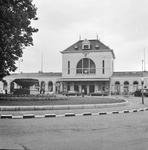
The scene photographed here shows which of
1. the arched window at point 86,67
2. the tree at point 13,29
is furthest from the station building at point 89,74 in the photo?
the tree at point 13,29

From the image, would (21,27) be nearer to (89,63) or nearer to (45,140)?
(45,140)

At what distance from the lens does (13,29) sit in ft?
56.6

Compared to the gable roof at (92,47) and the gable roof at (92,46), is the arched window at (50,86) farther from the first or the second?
the gable roof at (92,46)

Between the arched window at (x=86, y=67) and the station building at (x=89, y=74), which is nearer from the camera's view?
the station building at (x=89, y=74)

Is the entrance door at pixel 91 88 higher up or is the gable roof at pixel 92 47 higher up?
the gable roof at pixel 92 47

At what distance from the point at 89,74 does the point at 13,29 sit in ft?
127

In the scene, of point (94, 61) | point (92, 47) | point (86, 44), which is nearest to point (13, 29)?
point (94, 61)

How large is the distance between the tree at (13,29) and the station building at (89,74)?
1369 inches

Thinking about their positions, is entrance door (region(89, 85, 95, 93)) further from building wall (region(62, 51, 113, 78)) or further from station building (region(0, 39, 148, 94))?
building wall (region(62, 51, 113, 78))

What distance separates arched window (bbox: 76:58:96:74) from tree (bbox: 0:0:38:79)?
3572 centimetres

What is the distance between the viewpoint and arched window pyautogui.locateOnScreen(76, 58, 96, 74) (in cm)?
5519

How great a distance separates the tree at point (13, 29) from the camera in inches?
632

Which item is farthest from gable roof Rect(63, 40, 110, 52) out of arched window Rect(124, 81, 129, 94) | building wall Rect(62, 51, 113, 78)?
arched window Rect(124, 81, 129, 94)

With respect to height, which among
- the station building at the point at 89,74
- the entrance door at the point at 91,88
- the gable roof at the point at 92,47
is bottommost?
the entrance door at the point at 91,88
